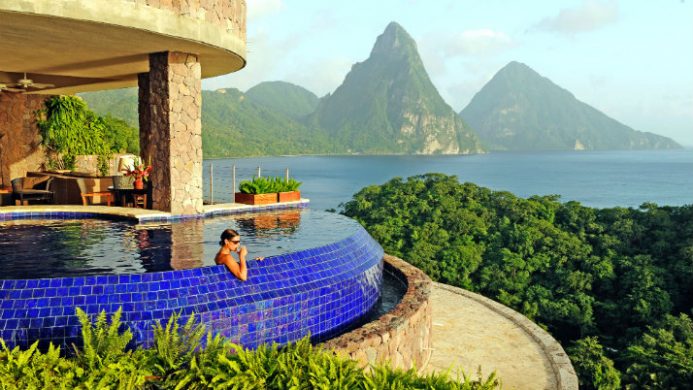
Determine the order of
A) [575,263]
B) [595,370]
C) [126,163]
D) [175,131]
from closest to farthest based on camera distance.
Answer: [175,131] < [126,163] < [595,370] < [575,263]

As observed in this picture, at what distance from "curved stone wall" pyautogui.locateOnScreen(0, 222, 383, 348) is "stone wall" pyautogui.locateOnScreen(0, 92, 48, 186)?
54.0 feet

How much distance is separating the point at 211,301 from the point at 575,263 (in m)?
28.3

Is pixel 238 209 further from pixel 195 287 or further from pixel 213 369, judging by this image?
pixel 213 369

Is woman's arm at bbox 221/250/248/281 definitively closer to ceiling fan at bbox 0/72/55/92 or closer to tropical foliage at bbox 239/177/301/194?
tropical foliage at bbox 239/177/301/194

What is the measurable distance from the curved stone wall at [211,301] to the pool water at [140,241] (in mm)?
620

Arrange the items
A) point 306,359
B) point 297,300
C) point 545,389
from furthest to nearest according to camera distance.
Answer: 1. point 545,389
2. point 297,300
3. point 306,359

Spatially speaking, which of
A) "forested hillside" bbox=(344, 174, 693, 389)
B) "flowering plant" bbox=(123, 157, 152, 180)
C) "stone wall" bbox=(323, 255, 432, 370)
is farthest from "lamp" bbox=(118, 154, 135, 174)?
"forested hillside" bbox=(344, 174, 693, 389)

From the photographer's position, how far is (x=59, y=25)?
10727mm

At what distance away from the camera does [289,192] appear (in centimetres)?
1678

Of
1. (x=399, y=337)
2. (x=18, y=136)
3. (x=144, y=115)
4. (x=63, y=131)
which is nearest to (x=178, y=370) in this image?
(x=399, y=337)

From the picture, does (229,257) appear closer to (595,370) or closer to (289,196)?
(289,196)

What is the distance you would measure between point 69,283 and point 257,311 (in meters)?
2.48

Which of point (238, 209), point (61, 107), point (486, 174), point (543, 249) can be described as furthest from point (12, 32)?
point (486, 174)

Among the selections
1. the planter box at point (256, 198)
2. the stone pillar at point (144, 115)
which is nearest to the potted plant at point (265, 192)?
the planter box at point (256, 198)
